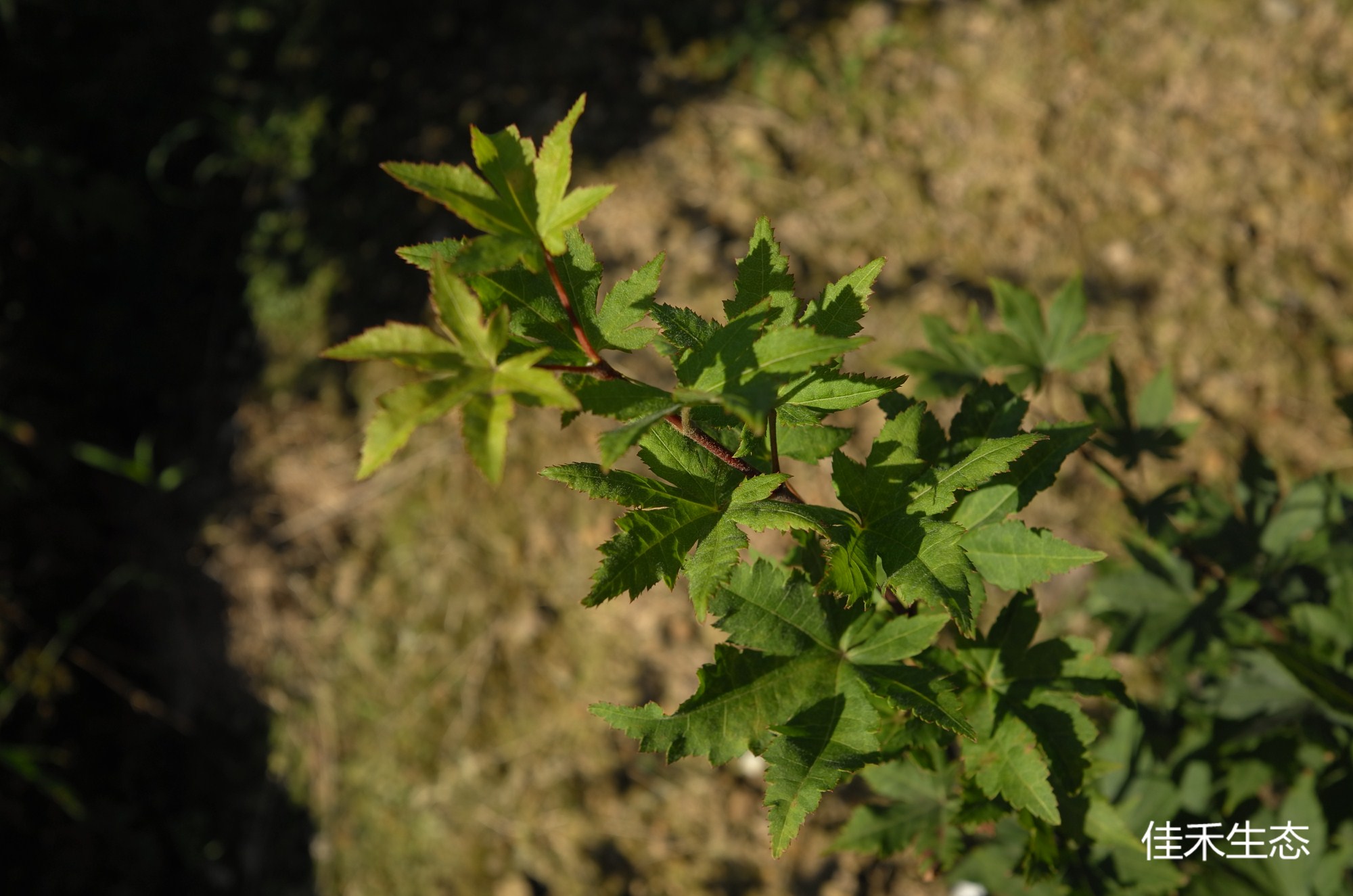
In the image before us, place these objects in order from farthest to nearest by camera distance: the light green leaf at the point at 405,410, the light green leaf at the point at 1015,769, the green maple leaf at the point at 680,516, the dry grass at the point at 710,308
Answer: the dry grass at the point at 710,308, the light green leaf at the point at 1015,769, the green maple leaf at the point at 680,516, the light green leaf at the point at 405,410

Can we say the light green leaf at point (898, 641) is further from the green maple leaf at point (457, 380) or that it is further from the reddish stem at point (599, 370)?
the green maple leaf at point (457, 380)

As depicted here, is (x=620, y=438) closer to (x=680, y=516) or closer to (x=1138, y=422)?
(x=680, y=516)

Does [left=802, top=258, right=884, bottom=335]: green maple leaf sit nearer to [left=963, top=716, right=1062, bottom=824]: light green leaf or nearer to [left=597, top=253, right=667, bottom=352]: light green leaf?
[left=597, top=253, right=667, bottom=352]: light green leaf

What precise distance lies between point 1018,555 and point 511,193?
2.71 ft

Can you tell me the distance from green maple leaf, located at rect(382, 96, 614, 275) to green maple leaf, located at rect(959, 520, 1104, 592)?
28.2 inches

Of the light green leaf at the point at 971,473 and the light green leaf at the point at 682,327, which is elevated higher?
the light green leaf at the point at 682,327

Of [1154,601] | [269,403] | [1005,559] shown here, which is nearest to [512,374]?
[1005,559]

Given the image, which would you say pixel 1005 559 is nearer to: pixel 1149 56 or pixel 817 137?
pixel 817 137

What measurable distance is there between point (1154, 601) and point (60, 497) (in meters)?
3.56

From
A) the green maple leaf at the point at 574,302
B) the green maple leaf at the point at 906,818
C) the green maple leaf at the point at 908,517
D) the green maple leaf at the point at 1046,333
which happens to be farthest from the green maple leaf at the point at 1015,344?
the green maple leaf at the point at 574,302

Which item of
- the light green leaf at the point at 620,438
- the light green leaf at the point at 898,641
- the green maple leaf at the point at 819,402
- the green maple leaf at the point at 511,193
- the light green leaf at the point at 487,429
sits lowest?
the light green leaf at the point at 898,641

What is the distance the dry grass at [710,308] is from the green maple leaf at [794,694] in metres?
1.68

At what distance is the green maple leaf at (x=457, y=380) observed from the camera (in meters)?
0.84

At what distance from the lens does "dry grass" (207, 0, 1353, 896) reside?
280 cm
